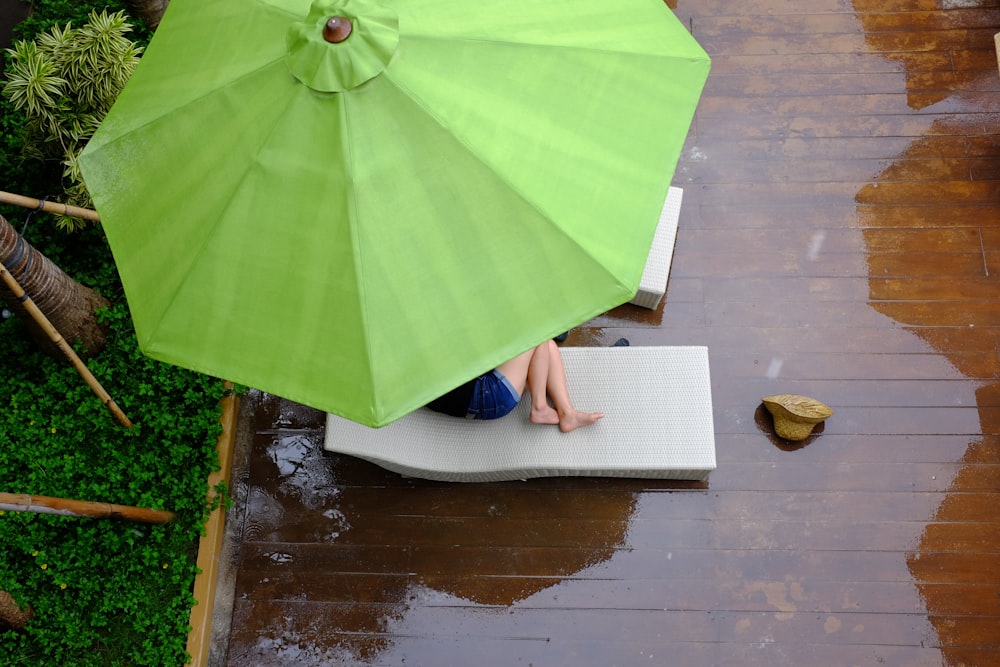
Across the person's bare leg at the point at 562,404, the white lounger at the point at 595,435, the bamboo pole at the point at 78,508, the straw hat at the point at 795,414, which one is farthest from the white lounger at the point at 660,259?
the bamboo pole at the point at 78,508

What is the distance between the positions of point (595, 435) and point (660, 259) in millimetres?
1069

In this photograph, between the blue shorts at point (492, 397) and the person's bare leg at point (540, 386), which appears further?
the person's bare leg at point (540, 386)

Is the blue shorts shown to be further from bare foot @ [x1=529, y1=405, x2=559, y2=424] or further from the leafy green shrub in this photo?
the leafy green shrub

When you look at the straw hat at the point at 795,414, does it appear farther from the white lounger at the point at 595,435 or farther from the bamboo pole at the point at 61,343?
the bamboo pole at the point at 61,343

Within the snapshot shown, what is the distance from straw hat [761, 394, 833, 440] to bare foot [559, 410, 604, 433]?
97 cm

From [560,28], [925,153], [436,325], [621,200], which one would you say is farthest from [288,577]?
[925,153]

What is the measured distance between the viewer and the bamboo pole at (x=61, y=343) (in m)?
4.21

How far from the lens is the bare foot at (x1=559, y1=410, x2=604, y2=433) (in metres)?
4.34

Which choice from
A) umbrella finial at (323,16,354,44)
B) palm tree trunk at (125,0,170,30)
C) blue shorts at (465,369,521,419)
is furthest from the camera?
palm tree trunk at (125,0,170,30)

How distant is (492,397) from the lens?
418 cm

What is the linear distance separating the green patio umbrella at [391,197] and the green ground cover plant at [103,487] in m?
1.61

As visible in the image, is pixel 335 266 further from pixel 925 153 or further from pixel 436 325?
pixel 925 153

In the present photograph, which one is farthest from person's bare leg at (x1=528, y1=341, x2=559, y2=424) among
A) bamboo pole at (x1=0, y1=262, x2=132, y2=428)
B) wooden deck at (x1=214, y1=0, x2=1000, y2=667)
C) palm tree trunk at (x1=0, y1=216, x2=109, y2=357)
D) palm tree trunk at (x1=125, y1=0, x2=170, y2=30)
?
palm tree trunk at (x1=125, y1=0, x2=170, y2=30)

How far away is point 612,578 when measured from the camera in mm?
4465
